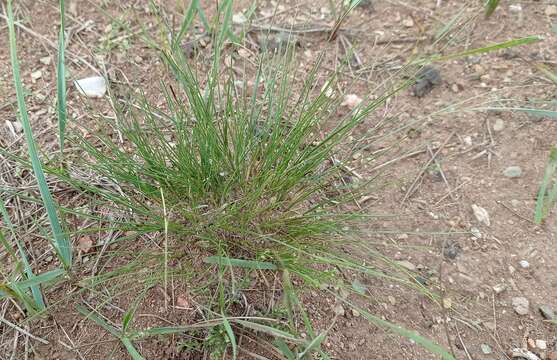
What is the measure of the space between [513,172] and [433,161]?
0.20 m

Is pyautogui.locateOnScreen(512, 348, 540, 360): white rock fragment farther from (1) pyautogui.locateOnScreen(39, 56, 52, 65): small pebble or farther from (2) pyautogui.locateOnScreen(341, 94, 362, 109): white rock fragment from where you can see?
(1) pyautogui.locateOnScreen(39, 56, 52, 65): small pebble

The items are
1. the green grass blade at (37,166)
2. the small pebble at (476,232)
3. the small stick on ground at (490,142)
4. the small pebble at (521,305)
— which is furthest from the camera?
the small stick on ground at (490,142)

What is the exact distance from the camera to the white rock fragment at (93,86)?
139 cm

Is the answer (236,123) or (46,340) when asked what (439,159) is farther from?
(46,340)

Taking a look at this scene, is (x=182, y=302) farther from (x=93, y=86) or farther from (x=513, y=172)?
(x=513, y=172)

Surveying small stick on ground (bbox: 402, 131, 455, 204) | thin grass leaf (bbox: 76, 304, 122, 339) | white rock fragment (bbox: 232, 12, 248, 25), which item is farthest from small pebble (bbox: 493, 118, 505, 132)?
thin grass leaf (bbox: 76, 304, 122, 339)

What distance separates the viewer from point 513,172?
1.30m

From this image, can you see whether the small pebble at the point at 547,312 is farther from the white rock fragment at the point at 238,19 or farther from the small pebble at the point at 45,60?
the small pebble at the point at 45,60

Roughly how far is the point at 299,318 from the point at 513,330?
469 mm

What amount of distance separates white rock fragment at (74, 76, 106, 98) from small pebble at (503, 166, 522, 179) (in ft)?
3.63

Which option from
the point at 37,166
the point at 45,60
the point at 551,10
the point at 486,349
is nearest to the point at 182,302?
the point at 37,166

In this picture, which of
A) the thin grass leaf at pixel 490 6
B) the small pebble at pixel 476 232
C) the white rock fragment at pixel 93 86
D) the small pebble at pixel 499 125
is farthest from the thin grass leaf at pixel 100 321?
the thin grass leaf at pixel 490 6

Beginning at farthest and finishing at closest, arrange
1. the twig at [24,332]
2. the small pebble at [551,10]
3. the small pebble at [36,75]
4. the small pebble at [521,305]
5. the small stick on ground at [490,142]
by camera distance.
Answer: the small pebble at [551,10] < the small pebble at [36,75] < the small stick on ground at [490,142] < the small pebble at [521,305] < the twig at [24,332]

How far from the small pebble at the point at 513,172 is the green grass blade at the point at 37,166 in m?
1.06
